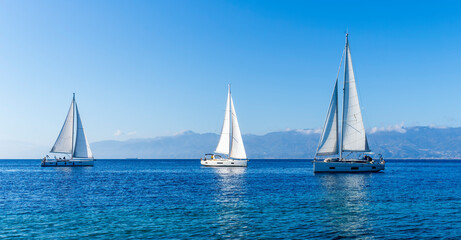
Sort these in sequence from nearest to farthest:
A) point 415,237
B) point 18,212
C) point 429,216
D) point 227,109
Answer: point 415,237 < point 429,216 < point 18,212 < point 227,109

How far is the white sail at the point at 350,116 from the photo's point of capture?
81562 millimetres

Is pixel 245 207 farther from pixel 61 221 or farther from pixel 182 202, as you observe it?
pixel 61 221

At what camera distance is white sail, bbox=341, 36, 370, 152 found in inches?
3211

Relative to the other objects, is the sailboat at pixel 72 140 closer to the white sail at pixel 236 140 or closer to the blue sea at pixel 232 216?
the white sail at pixel 236 140

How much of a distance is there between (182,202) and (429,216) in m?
21.8

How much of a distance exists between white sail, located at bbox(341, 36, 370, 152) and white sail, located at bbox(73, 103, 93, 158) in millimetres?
76681

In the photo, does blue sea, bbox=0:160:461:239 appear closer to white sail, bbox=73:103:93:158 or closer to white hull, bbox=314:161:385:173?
white hull, bbox=314:161:385:173

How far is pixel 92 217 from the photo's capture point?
101 ft

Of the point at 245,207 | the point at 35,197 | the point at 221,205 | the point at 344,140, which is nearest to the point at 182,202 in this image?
the point at 221,205

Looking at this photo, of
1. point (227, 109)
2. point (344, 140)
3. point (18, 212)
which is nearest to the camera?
point (18, 212)

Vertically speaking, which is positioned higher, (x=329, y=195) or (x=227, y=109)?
(x=227, y=109)

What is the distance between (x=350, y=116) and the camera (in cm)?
8162

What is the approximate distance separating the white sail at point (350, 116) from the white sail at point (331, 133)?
5.98ft

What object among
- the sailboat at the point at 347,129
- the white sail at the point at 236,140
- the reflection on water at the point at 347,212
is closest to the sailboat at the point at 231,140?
the white sail at the point at 236,140
